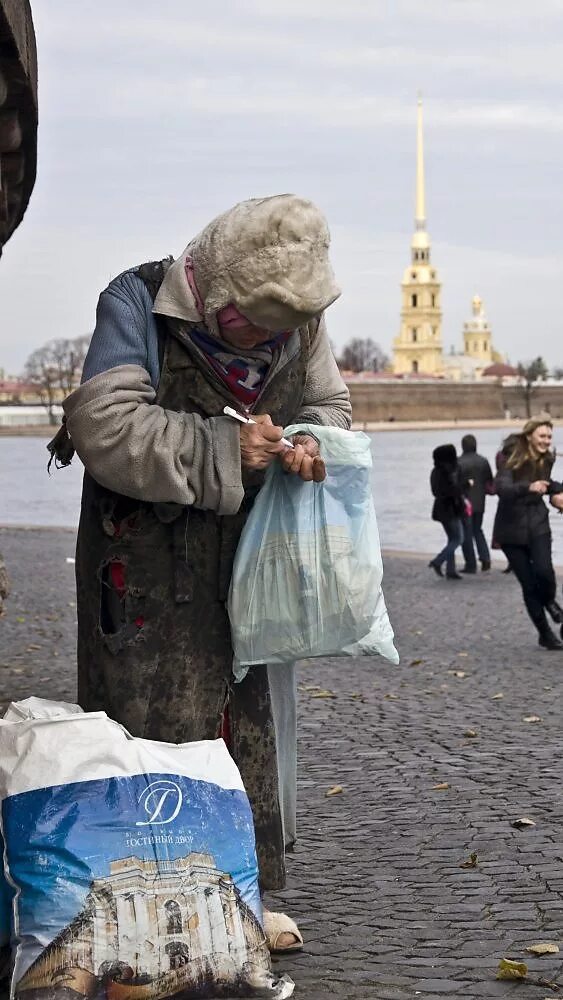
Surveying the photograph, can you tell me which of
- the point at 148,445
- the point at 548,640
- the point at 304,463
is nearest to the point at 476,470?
the point at 548,640

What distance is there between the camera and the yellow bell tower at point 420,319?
176250mm

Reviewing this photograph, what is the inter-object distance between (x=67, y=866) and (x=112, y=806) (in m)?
0.15

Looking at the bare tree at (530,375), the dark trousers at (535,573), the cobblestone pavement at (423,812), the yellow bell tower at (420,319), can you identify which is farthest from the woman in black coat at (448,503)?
the yellow bell tower at (420,319)

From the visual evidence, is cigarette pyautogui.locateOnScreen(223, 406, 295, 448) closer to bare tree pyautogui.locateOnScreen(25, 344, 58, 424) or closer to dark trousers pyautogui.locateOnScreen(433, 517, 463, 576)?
dark trousers pyautogui.locateOnScreen(433, 517, 463, 576)

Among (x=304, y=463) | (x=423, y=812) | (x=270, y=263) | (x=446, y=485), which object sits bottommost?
(x=423, y=812)

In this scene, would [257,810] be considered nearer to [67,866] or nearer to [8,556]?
[67,866]

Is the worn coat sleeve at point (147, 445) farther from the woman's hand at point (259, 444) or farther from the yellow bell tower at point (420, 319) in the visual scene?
the yellow bell tower at point (420, 319)

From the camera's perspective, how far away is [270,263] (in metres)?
3.65

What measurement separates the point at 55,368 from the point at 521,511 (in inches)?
4719

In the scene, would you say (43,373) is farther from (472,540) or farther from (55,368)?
(472,540)

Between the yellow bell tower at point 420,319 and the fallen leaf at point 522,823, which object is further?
the yellow bell tower at point 420,319

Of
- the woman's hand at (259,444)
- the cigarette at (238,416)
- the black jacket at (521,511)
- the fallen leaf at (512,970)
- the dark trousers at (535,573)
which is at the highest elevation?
the cigarette at (238,416)

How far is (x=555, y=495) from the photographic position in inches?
432

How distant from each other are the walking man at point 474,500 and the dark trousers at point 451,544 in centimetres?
8
